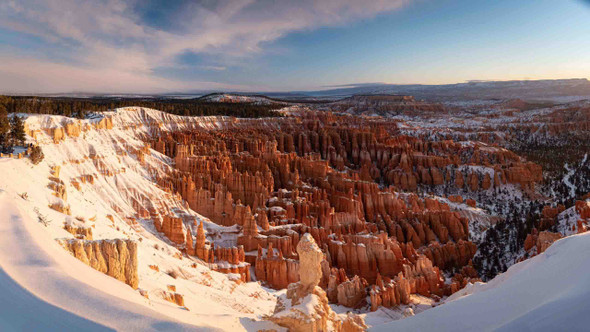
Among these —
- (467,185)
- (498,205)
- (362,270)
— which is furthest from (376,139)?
(362,270)

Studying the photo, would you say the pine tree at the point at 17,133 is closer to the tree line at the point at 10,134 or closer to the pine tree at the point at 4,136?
the tree line at the point at 10,134

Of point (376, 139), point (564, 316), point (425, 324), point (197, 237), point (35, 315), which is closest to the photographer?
point (35, 315)

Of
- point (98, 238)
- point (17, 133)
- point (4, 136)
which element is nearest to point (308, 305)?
point (98, 238)

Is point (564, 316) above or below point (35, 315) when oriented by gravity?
below

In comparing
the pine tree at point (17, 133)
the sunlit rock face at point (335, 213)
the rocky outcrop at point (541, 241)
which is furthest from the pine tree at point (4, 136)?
the rocky outcrop at point (541, 241)

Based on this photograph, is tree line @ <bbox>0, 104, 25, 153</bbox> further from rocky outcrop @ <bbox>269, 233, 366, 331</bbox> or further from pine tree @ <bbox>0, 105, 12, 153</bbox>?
rocky outcrop @ <bbox>269, 233, 366, 331</bbox>

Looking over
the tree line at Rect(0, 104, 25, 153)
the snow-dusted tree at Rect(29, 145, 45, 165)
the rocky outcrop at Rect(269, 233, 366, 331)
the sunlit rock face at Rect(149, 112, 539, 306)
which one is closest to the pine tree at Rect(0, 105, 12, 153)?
the tree line at Rect(0, 104, 25, 153)

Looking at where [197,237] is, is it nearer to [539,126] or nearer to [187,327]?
[187,327]
